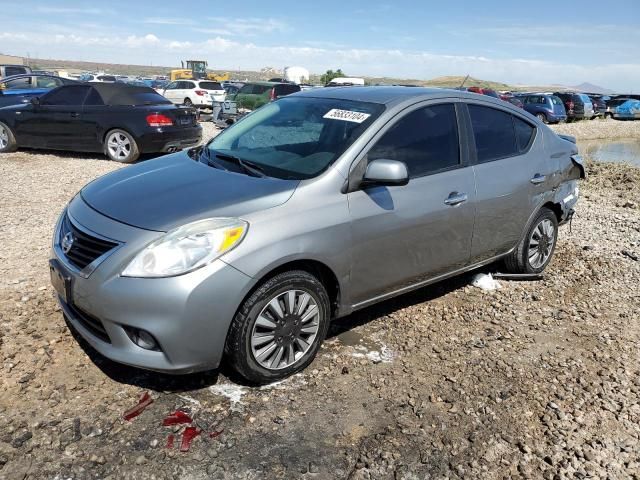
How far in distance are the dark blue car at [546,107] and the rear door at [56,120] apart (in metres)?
22.4

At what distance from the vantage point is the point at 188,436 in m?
2.86

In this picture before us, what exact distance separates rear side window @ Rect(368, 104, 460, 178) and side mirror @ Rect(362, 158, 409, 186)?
0.19m

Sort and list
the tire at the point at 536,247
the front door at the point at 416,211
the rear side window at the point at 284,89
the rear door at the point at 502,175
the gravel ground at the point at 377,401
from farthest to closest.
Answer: the rear side window at the point at 284,89 → the tire at the point at 536,247 → the rear door at the point at 502,175 → the front door at the point at 416,211 → the gravel ground at the point at 377,401

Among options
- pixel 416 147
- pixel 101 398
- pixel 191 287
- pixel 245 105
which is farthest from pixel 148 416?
pixel 245 105

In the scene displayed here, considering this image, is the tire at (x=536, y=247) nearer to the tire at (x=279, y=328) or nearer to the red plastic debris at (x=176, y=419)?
the tire at (x=279, y=328)

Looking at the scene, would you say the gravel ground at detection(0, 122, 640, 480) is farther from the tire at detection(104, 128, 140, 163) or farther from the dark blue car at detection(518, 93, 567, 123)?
the dark blue car at detection(518, 93, 567, 123)

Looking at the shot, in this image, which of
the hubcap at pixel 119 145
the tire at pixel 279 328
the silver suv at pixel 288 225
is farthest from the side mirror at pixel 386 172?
the hubcap at pixel 119 145

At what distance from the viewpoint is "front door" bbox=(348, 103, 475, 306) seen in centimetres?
356

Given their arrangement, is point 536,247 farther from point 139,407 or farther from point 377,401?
point 139,407

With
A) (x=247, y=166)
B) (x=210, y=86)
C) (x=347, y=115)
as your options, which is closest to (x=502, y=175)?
(x=347, y=115)

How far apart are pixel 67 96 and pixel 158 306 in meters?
9.20

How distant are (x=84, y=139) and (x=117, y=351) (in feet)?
27.8

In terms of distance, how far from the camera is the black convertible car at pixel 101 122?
397 inches

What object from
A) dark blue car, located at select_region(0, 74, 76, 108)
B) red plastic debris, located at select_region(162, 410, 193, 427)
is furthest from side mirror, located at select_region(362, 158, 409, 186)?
dark blue car, located at select_region(0, 74, 76, 108)
